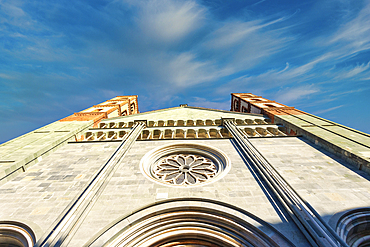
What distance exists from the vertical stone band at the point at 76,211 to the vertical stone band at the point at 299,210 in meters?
8.82

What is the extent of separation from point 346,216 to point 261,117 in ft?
53.5

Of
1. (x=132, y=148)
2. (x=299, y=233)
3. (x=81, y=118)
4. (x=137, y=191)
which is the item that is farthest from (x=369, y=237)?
(x=81, y=118)

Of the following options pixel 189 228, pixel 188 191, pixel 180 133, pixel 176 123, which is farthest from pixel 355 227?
pixel 176 123

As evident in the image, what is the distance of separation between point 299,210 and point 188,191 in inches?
195

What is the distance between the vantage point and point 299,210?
712 centimetres

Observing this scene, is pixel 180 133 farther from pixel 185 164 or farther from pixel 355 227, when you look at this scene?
pixel 355 227

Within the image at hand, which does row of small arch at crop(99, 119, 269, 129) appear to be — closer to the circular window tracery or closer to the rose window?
the circular window tracery

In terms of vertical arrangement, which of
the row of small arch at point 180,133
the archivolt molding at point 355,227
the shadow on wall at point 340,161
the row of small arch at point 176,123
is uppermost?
the row of small arch at point 176,123

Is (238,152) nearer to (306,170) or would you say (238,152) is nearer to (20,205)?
(306,170)

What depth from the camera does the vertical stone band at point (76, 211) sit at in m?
6.18

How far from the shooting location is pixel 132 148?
13578mm

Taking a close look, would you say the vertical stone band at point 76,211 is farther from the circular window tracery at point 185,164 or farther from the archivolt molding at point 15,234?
the circular window tracery at point 185,164

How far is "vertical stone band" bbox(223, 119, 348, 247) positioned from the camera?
19.4 feet

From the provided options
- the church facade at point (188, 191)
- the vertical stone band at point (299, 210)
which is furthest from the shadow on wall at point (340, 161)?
the vertical stone band at point (299, 210)
